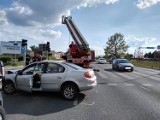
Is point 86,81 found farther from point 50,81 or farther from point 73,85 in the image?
point 50,81

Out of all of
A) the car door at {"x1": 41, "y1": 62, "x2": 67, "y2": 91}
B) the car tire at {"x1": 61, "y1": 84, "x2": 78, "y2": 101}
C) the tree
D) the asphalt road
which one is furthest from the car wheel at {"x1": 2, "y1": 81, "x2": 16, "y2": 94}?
the tree

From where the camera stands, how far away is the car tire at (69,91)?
9.06 meters

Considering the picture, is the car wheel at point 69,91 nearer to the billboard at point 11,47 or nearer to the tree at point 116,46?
the billboard at point 11,47

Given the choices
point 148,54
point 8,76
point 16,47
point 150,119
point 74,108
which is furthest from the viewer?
point 148,54

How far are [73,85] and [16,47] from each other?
114ft

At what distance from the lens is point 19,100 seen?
29.0ft

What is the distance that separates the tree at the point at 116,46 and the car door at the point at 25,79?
100608 mm

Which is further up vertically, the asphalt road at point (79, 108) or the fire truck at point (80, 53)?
the fire truck at point (80, 53)

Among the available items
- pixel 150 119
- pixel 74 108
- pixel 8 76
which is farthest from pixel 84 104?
pixel 8 76

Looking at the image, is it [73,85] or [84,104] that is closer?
[84,104]

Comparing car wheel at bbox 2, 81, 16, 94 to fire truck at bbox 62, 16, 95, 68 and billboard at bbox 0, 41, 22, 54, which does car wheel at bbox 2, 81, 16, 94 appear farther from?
billboard at bbox 0, 41, 22, 54

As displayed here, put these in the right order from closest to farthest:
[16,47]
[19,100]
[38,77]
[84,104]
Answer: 1. [84,104]
2. [19,100]
3. [38,77]
4. [16,47]

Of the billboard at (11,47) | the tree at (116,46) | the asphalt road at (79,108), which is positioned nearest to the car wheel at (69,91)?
the asphalt road at (79,108)

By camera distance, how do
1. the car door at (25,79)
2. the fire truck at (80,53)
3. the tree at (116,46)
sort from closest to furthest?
1. the car door at (25,79)
2. the fire truck at (80,53)
3. the tree at (116,46)
